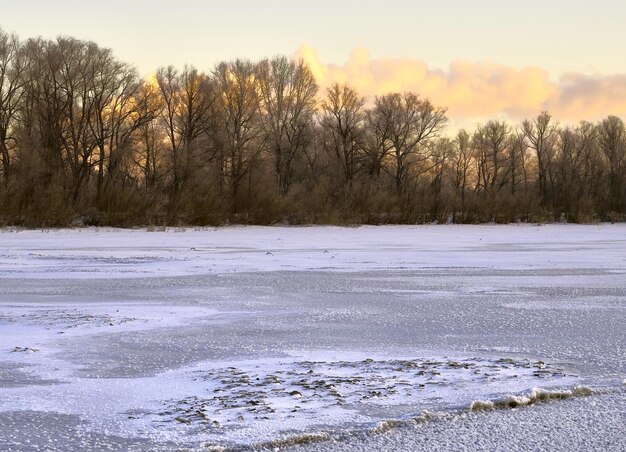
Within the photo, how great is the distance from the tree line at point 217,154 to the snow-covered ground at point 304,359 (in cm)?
2193

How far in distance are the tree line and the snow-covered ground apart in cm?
2193

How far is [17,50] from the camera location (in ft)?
141

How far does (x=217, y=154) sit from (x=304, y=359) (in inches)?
1581

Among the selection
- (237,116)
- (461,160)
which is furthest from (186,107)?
(461,160)

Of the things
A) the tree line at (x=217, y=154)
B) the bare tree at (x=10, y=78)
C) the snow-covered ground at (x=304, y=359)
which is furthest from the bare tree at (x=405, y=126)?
the snow-covered ground at (x=304, y=359)

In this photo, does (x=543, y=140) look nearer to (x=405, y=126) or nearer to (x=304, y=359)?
(x=405, y=126)

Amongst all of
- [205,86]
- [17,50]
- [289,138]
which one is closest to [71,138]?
[17,50]

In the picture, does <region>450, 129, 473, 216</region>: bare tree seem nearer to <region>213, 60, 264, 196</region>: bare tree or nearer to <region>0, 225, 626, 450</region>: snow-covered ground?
<region>213, 60, 264, 196</region>: bare tree

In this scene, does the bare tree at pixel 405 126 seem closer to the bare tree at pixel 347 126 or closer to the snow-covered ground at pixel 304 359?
the bare tree at pixel 347 126

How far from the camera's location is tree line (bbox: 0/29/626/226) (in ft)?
110

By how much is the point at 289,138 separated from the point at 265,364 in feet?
173

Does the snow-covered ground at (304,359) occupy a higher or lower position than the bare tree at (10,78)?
lower

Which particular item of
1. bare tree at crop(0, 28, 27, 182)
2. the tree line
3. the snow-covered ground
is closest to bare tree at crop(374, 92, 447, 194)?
the tree line

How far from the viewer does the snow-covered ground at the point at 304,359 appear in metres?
3.63
